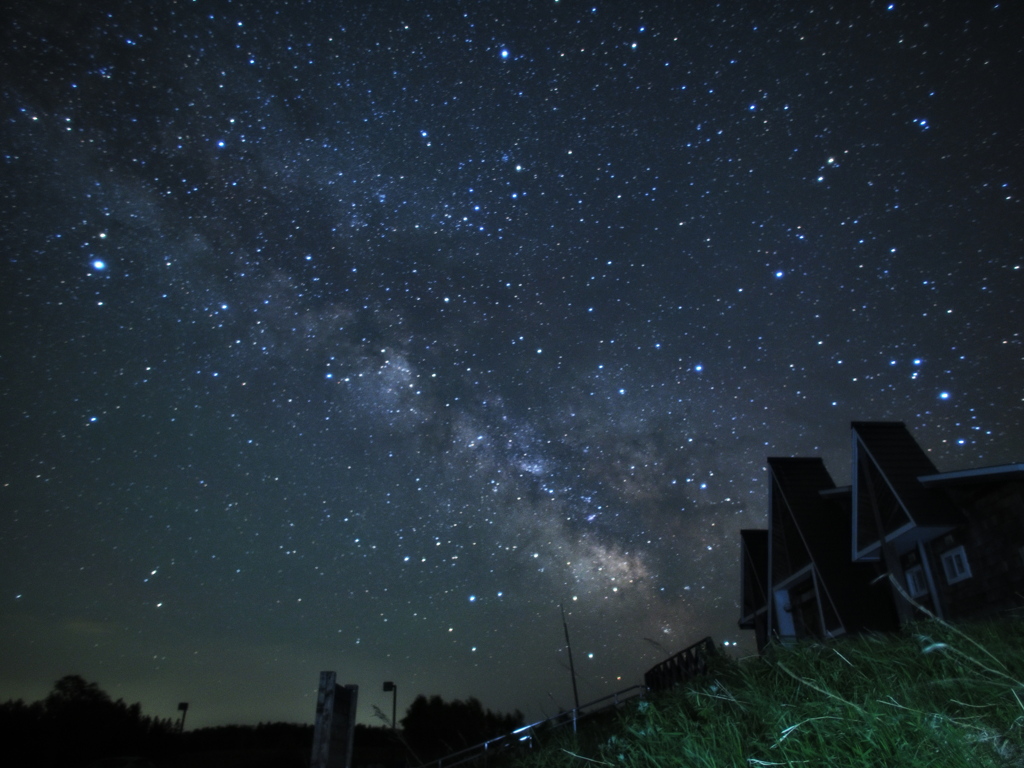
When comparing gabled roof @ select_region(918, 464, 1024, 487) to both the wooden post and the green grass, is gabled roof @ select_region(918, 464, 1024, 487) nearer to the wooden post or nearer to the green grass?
the green grass

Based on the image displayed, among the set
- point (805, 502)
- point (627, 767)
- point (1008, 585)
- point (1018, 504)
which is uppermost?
point (805, 502)

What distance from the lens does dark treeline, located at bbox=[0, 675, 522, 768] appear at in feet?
124

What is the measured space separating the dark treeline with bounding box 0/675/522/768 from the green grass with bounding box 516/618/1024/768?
1291 inches

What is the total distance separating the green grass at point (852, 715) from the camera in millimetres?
2512

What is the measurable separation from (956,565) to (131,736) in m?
51.1

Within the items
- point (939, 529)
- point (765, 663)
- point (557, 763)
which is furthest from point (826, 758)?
point (939, 529)

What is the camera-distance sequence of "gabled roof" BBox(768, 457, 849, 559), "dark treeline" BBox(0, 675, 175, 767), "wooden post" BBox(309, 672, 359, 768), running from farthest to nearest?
"dark treeline" BBox(0, 675, 175, 767) < "gabled roof" BBox(768, 457, 849, 559) < "wooden post" BBox(309, 672, 359, 768)

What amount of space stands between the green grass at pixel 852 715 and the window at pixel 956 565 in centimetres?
1342

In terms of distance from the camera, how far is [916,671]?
3.74 m

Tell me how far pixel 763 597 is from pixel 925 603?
35.2ft

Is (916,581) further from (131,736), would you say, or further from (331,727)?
(131,736)

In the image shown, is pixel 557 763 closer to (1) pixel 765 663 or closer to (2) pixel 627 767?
(2) pixel 627 767

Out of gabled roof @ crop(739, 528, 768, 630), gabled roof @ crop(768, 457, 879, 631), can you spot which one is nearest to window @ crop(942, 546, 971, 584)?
gabled roof @ crop(768, 457, 879, 631)

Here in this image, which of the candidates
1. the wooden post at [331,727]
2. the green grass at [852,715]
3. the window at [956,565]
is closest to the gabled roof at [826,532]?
the window at [956,565]
